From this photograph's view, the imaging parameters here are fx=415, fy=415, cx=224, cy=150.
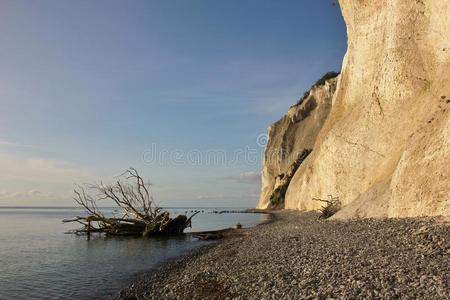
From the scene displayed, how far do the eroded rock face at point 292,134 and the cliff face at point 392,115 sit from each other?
115 feet

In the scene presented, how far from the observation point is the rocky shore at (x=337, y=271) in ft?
28.2

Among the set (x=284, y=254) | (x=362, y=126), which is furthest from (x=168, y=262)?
(x=362, y=126)

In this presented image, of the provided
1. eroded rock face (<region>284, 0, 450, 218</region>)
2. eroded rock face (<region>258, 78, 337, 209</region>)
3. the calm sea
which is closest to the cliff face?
eroded rock face (<region>284, 0, 450, 218</region>)

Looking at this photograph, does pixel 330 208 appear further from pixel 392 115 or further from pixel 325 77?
pixel 325 77

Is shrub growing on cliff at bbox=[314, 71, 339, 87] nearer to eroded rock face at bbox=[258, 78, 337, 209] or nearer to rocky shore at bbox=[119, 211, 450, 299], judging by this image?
eroded rock face at bbox=[258, 78, 337, 209]

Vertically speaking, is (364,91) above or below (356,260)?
above

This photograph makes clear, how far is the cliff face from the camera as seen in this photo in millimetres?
19000

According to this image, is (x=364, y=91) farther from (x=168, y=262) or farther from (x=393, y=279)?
(x=393, y=279)

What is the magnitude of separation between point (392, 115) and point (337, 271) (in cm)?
2043

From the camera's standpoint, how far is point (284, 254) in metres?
14.4

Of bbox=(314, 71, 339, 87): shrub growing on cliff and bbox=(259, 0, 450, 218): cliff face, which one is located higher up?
bbox=(314, 71, 339, 87): shrub growing on cliff

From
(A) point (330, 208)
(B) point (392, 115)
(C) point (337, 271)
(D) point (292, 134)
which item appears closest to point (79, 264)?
(C) point (337, 271)

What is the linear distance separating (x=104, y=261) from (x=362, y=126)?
21.0 metres

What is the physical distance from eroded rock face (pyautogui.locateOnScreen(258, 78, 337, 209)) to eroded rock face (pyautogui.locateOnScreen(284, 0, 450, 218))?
1373 inches
